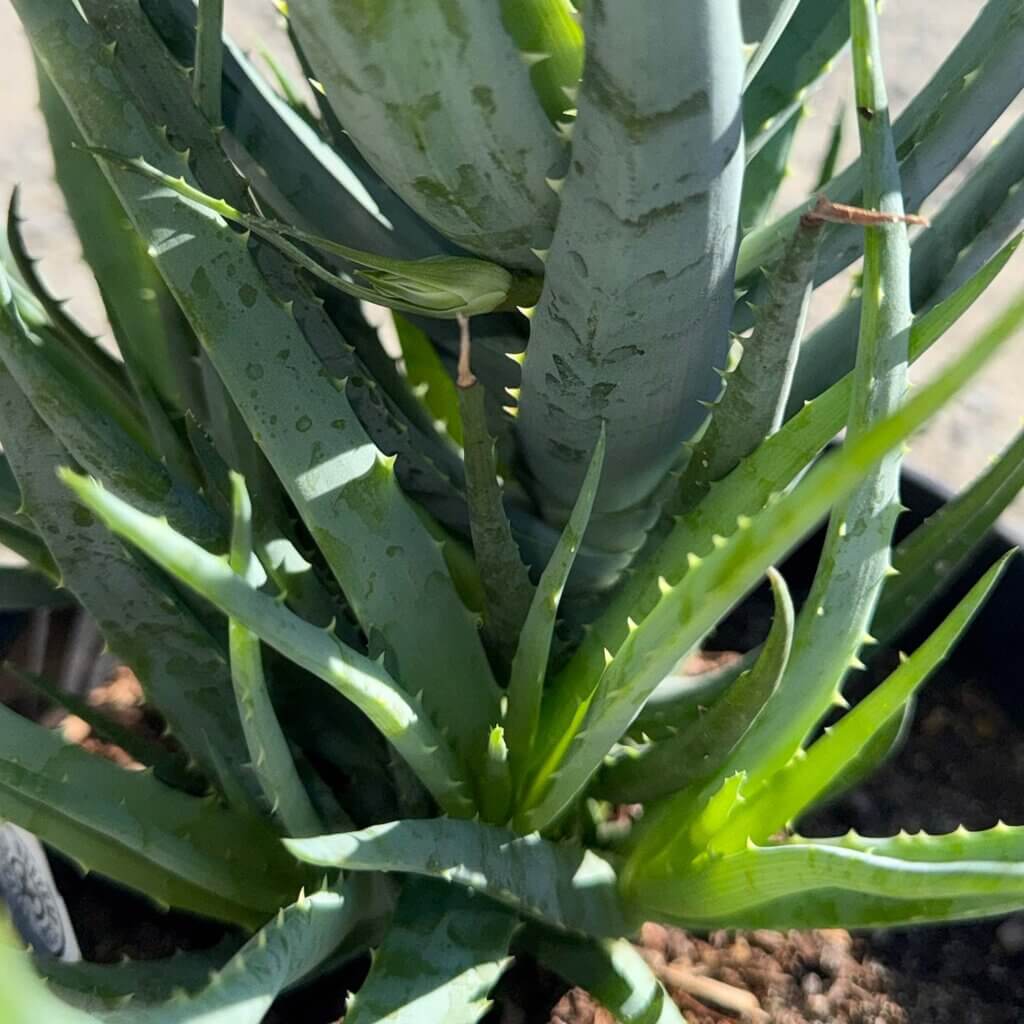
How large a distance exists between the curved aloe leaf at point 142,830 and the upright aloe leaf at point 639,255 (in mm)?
168

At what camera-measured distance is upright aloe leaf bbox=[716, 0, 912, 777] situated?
0.31 metres

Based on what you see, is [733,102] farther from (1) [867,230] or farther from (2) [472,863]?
(2) [472,863]

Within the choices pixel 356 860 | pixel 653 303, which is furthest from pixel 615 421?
pixel 356 860

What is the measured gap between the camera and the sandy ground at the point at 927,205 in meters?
0.96

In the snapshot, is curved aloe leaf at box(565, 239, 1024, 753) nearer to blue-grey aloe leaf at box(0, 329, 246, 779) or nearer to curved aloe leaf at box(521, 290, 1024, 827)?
curved aloe leaf at box(521, 290, 1024, 827)

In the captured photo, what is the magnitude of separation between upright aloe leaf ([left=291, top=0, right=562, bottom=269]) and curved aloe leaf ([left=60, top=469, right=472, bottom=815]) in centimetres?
12

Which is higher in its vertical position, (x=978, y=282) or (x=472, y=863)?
(x=978, y=282)

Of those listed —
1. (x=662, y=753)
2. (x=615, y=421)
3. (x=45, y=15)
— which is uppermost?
(x=45, y=15)

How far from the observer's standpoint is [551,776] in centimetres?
38

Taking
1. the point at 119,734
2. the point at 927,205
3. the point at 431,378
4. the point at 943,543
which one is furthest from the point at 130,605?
the point at 927,205

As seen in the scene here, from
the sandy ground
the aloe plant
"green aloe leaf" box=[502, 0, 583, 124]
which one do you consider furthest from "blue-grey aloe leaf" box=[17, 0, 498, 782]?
the sandy ground

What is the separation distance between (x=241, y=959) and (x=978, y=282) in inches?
10.5

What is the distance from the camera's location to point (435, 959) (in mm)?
369

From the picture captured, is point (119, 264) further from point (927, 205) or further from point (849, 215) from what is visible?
point (927, 205)
